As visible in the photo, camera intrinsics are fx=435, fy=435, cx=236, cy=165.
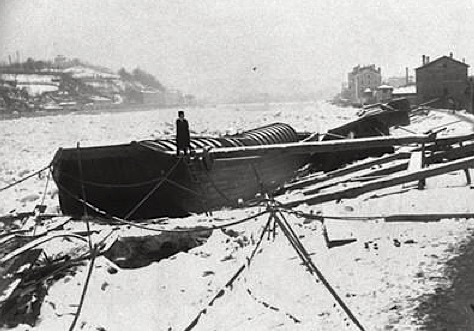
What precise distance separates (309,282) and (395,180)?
A: 99.6 inches

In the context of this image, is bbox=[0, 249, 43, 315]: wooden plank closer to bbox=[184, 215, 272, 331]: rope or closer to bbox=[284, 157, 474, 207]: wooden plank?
bbox=[184, 215, 272, 331]: rope

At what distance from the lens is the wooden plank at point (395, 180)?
6.04 metres

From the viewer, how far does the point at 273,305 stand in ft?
13.7

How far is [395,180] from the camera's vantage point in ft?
20.4

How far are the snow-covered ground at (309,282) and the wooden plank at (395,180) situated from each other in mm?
169

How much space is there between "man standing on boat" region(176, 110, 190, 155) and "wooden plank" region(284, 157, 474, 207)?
86.5 inches

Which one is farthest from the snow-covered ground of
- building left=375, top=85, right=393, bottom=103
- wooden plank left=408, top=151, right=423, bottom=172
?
building left=375, top=85, right=393, bottom=103

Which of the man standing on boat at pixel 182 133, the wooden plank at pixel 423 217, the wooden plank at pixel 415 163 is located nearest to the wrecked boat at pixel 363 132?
the wooden plank at pixel 415 163

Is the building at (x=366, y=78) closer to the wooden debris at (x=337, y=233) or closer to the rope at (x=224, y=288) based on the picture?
the wooden debris at (x=337, y=233)

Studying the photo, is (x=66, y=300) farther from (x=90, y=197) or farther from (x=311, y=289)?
(x=90, y=197)

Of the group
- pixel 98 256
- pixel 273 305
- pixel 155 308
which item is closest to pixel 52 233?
pixel 98 256

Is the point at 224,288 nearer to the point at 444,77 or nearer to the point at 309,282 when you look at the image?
the point at 309,282

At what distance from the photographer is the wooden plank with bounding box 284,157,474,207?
6.04m

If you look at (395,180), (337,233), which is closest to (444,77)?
(395,180)
